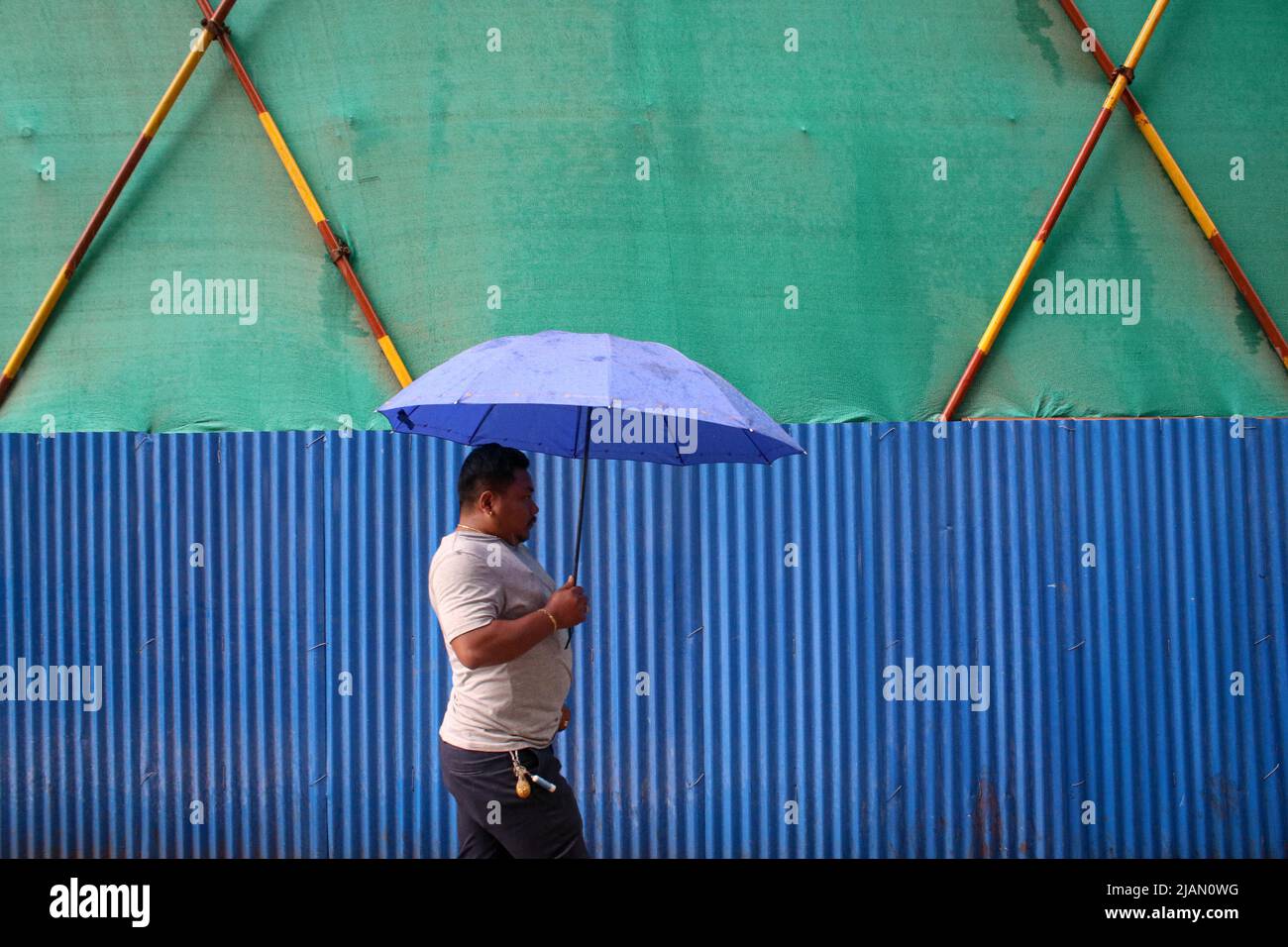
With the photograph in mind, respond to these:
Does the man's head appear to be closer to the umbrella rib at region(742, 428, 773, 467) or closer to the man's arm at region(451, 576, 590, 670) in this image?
the man's arm at region(451, 576, 590, 670)

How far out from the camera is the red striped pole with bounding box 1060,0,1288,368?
6.43 m

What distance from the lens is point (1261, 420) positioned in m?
6.02

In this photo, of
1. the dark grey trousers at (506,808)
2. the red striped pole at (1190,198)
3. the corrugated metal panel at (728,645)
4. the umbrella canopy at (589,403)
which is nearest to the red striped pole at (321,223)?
the corrugated metal panel at (728,645)

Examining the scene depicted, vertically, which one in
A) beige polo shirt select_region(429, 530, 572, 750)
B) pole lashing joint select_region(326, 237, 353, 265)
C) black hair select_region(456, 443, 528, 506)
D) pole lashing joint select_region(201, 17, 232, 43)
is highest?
pole lashing joint select_region(201, 17, 232, 43)

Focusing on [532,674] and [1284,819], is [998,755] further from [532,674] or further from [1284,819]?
[532,674]

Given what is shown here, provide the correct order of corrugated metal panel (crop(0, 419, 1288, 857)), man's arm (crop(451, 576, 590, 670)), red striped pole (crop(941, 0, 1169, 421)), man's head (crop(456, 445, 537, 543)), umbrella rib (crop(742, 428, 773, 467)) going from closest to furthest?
man's arm (crop(451, 576, 590, 670))
man's head (crop(456, 445, 537, 543))
umbrella rib (crop(742, 428, 773, 467))
corrugated metal panel (crop(0, 419, 1288, 857))
red striped pole (crop(941, 0, 1169, 421))

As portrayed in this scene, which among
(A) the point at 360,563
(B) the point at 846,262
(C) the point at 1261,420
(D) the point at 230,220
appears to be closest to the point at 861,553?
(B) the point at 846,262

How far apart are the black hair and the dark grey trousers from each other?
2.66 feet

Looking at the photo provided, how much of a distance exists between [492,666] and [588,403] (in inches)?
33.8

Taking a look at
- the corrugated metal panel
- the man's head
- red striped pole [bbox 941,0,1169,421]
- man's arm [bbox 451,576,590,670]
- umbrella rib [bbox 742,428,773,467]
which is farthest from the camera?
red striped pole [bbox 941,0,1169,421]

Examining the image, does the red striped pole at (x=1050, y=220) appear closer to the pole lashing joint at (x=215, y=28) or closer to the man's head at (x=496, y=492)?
the man's head at (x=496, y=492)

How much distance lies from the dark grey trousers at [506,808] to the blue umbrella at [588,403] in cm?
73

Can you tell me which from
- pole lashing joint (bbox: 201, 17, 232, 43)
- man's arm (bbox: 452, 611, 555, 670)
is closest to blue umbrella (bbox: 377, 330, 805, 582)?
man's arm (bbox: 452, 611, 555, 670)

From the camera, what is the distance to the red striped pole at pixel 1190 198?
6.43m
